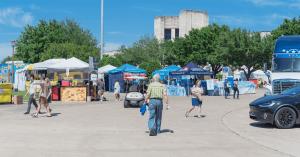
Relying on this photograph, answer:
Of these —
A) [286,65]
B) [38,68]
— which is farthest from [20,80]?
[286,65]

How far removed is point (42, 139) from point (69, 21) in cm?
7082

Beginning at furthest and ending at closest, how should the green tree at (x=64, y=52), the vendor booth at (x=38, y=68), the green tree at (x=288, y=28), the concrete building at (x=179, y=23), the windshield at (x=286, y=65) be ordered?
the concrete building at (x=179, y=23)
the green tree at (x=64, y=52)
the green tree at (x=288, y=28)
the vendor booth at (x=38, y=68)
the windshield at (x=286, y=65)

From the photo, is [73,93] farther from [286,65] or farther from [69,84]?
[286,65]

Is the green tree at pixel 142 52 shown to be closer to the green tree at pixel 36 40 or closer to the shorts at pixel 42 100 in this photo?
the green tree at pixel 36 40

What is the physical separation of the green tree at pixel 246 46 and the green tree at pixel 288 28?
168 centimetres

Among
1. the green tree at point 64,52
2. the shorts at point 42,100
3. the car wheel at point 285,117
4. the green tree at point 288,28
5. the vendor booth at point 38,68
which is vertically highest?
the green tree at point 288,28

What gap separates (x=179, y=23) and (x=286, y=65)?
6357 cm

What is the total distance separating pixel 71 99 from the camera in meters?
22.0

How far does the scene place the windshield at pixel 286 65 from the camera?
53.3ft

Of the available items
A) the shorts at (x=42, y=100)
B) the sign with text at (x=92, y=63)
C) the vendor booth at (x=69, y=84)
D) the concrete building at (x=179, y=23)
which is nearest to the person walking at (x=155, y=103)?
the shorts at (x=42, y=100)

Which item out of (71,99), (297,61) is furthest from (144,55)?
(297,61)

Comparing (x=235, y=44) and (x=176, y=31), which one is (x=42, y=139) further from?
(x=176, y=31)

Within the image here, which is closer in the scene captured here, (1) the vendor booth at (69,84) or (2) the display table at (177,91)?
(1) the vendor booth at (69,84)

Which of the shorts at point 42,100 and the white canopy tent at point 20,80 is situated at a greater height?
the white canopy tent at point 20,80
